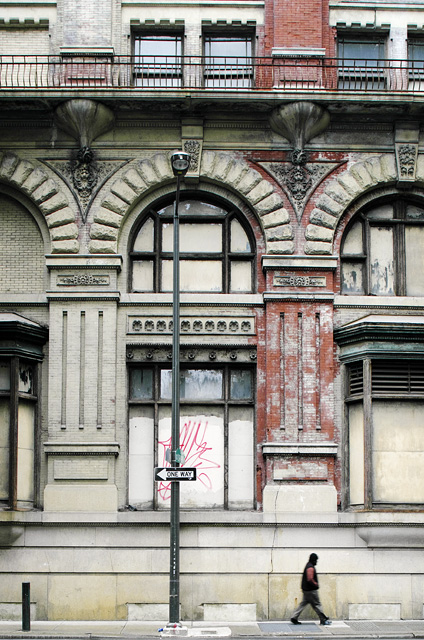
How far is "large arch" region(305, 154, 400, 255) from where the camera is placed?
2284 centimetres

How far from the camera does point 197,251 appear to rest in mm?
23359

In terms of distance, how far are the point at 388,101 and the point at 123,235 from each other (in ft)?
23.2

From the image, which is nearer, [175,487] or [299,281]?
[175,487]

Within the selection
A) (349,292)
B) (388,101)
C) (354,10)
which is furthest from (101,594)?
(354,10)

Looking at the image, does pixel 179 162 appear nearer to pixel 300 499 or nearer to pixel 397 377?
pixel 397 377

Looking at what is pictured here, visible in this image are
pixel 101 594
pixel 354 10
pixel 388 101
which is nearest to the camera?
pixel 101 594

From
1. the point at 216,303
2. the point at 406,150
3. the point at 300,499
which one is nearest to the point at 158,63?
the point at 216,303

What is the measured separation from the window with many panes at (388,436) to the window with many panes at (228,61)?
7.79 m

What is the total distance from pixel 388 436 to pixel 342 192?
595 cm

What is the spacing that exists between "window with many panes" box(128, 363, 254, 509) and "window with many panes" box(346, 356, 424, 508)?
8.37 ft

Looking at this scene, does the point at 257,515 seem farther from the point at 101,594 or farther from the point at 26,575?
the point at 26,575

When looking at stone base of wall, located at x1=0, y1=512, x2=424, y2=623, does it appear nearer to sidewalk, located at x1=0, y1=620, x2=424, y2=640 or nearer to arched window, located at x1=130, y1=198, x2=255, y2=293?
sidewalk, located at x1=0, y1=620, x2=424, y2=640

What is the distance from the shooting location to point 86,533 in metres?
21.4

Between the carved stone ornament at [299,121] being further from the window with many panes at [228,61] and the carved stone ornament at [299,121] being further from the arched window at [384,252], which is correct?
the arched window at [384,252]
